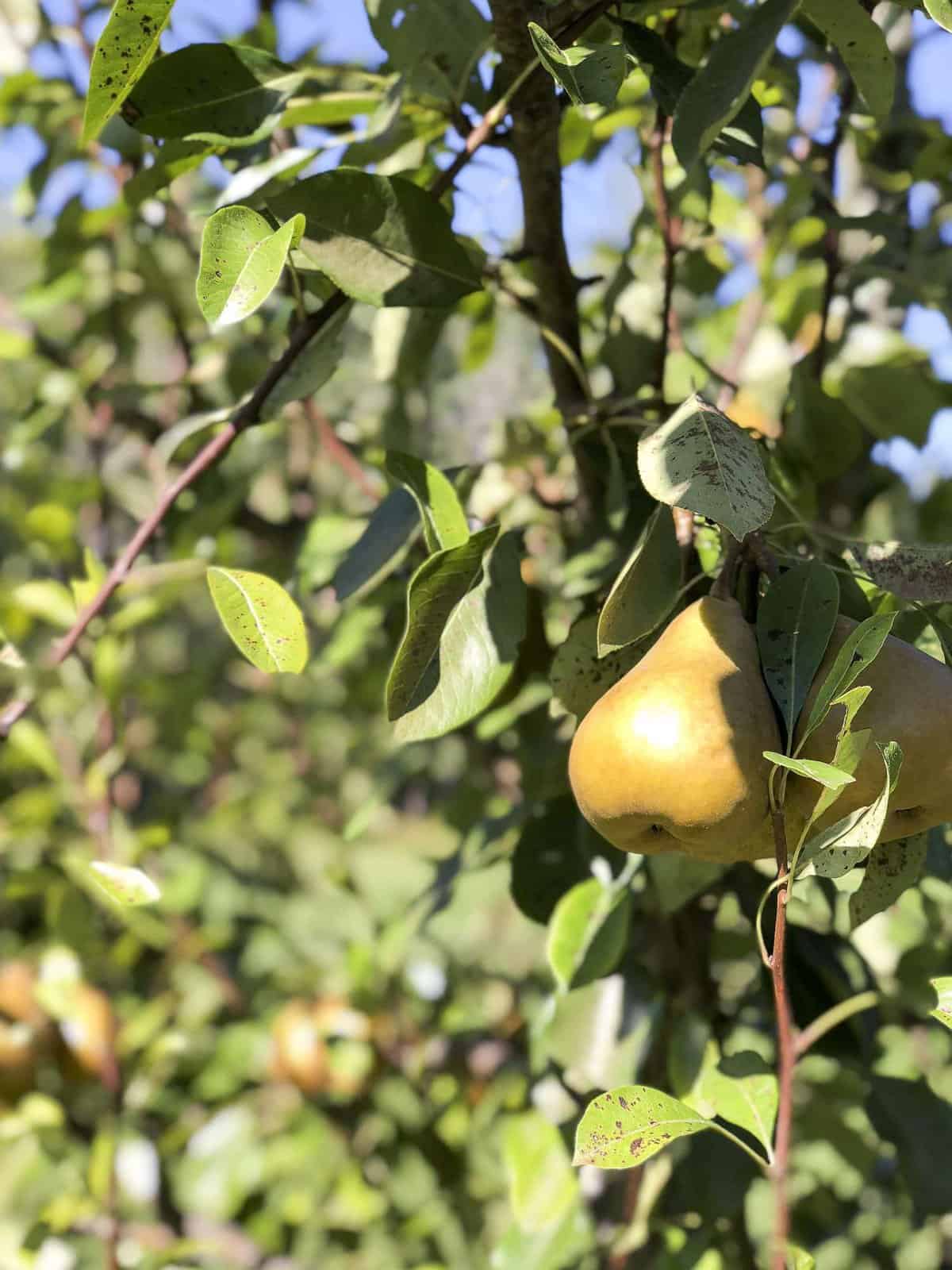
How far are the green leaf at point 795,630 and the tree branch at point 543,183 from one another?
252 mm

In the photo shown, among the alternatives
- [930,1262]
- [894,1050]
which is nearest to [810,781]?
[894,1050]

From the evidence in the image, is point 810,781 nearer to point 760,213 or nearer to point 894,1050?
point 894,1050

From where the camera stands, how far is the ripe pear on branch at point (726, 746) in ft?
1.38

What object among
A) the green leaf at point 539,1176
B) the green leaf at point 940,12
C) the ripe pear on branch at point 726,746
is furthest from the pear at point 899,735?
the green leaf at point 539,1176

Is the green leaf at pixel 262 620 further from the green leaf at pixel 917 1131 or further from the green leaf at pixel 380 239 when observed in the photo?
the green leaf at pixel 917 1131

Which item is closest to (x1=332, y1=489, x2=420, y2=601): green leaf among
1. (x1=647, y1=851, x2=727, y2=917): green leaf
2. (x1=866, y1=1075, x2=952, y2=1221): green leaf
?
(x1=647, y1=851, x2=727, y2=917): green leaf

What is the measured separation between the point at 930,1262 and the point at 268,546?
2.99 feet

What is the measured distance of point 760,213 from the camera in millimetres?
1166

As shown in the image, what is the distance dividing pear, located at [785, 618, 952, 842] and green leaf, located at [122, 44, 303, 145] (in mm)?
381

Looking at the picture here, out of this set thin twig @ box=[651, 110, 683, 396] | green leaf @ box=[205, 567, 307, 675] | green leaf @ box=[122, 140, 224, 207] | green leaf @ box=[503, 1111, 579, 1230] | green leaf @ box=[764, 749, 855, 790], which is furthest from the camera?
green leaf @ box=[503, 1111, 579, 1230]

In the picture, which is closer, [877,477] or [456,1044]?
[877,477]

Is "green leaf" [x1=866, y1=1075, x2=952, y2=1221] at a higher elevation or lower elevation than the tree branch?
lower

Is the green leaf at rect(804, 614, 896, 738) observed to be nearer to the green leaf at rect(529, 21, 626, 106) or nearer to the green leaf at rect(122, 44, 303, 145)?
the green leaf at rect(529, 21, 626, 106)

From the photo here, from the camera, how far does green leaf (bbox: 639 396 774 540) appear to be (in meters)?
0.39
